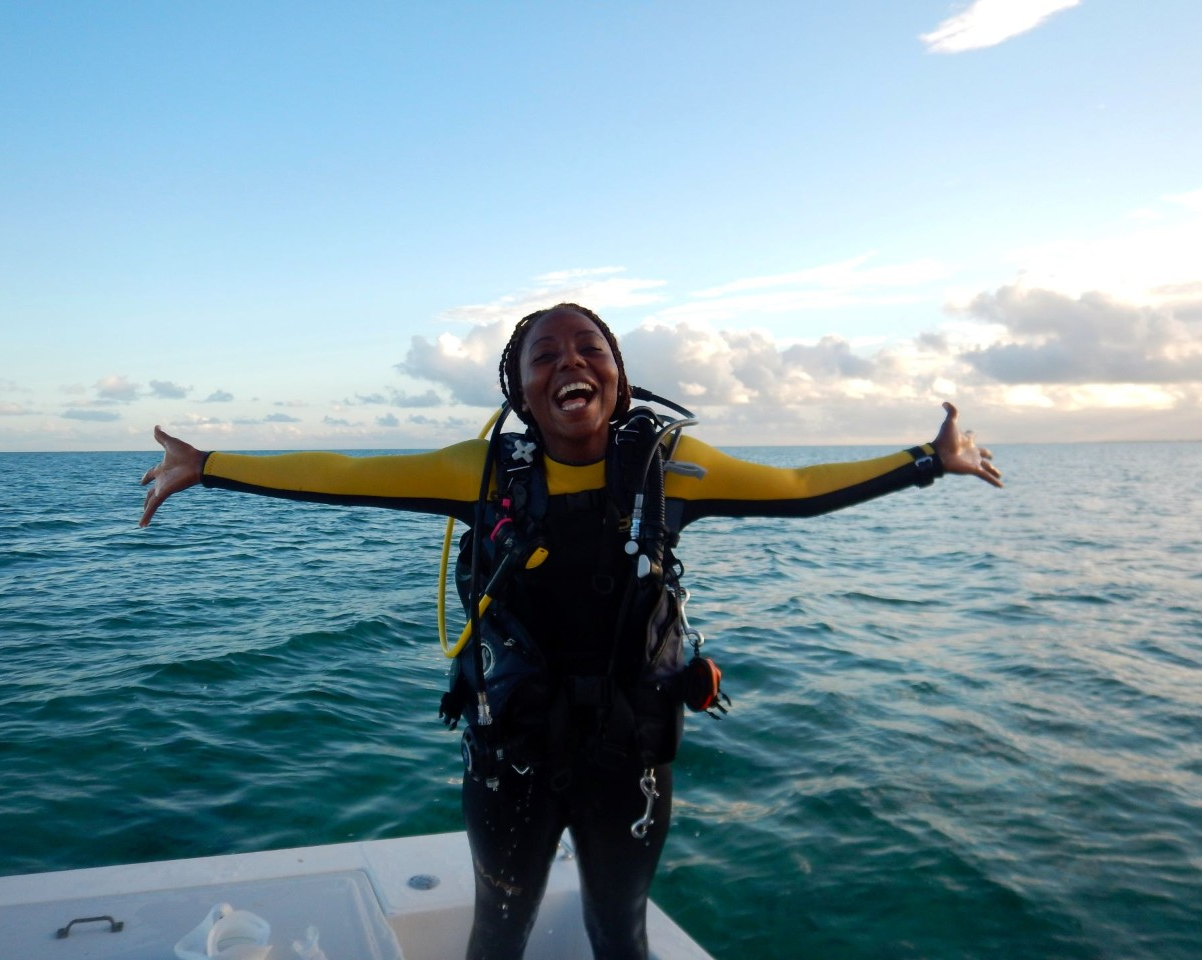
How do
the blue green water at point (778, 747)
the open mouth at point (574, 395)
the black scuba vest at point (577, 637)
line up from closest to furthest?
1. the black scuba vest at point (577, 637)
2. the open mouth at point (574, 395)
3. the blue green water at point (778, 747)

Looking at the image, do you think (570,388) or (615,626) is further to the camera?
(570,388)

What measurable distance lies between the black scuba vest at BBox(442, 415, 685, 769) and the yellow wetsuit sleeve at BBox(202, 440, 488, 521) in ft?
0.59

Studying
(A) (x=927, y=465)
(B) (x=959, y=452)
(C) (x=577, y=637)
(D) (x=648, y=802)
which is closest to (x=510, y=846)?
(D) (x=648, y=802)

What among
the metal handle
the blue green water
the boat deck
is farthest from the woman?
the blue green water

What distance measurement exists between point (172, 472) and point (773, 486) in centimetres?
196

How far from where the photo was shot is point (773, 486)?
2.99 m

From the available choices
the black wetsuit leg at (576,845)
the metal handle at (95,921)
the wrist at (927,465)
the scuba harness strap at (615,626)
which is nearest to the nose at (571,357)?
the scuba harness strap at (615,626)

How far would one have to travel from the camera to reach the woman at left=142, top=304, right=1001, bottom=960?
273 centimetres

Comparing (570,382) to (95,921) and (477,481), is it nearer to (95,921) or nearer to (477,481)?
(477,481)

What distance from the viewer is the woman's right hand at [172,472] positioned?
289 centimetres

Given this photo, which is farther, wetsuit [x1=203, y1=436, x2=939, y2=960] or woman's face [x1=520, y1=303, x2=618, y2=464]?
woman's face [x1=520, y1=303, x2=618, y2=464]

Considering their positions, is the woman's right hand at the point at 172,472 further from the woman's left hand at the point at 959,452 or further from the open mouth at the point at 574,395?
the woman's left hand at the point at 959,452

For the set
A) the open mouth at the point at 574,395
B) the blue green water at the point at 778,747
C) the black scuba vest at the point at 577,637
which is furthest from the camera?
the blue green water at the point at 778,747

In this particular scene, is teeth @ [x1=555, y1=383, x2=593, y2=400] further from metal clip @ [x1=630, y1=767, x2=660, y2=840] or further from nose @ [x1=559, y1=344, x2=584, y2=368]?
metal clip @ [x1=630, y1=767, x2=660, y2=840]
